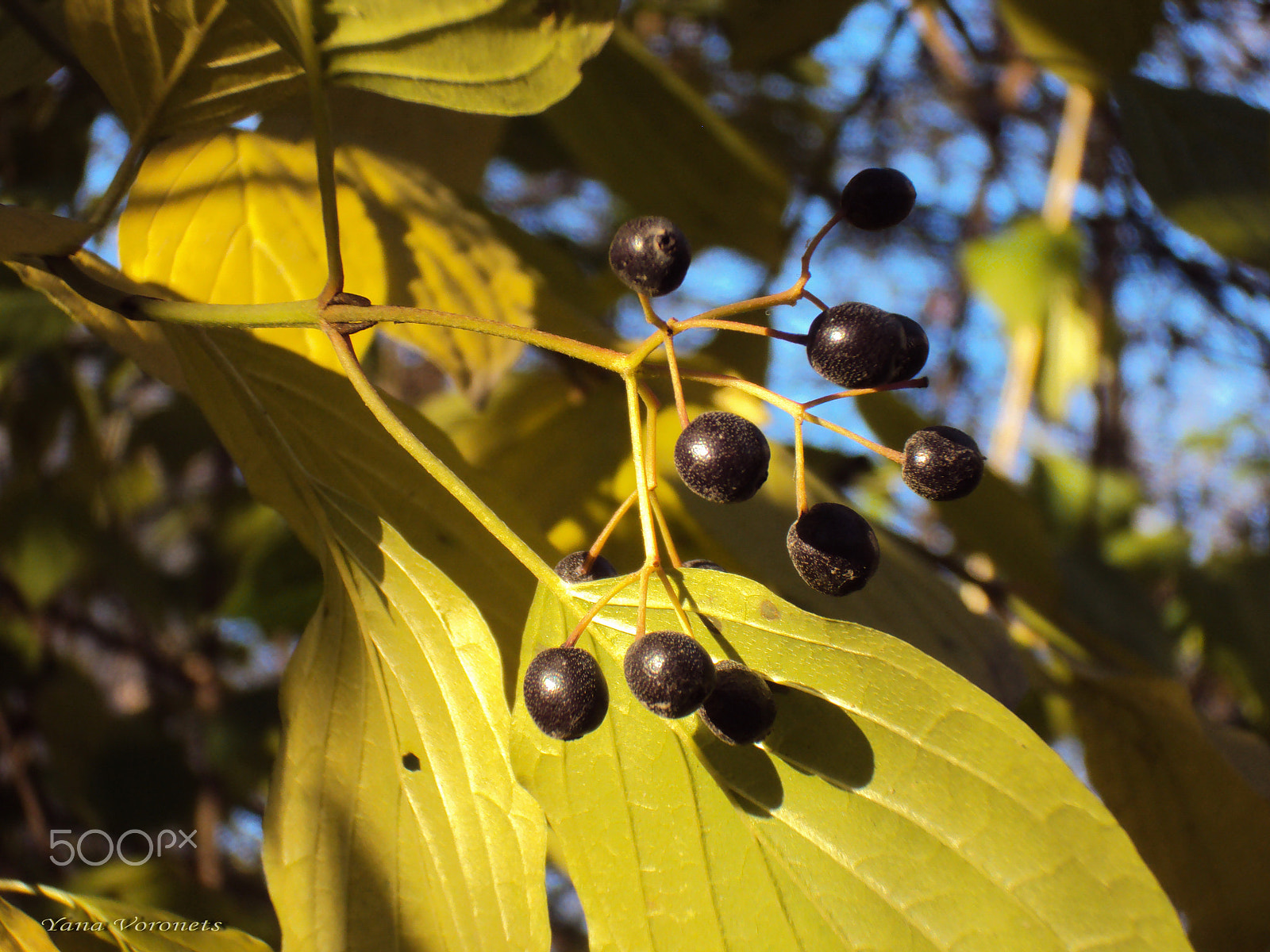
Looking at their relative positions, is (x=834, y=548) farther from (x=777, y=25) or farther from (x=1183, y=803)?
(x=777, y=25)

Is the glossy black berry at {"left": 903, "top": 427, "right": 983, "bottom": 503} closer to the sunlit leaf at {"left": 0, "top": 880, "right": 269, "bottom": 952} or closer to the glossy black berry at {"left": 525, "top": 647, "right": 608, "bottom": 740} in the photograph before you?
the glossy black berry at {"left": 525, "top": 647, "right": 608, "bottom": 740}

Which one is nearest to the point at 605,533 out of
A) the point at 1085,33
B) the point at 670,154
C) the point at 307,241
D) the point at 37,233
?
the point at 37,233

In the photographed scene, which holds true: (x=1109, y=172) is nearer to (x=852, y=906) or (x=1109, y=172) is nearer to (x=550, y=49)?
(x=550, y=49)

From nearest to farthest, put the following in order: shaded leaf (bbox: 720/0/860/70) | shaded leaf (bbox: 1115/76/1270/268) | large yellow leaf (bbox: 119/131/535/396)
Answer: large yellow leaf (bbox: 119/131/535/396), shaded leaf (bbox: 1115/76/1270/268), shaded leaf (bbox: 720/0/860/70)

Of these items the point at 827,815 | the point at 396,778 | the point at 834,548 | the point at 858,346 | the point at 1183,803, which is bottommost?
the point at 1183,803

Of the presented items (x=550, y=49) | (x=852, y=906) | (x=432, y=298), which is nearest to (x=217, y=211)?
(x=432, y=298)

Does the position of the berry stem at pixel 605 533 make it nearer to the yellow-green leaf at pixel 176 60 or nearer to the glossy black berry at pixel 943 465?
the glossy black berry at pixel 943 465

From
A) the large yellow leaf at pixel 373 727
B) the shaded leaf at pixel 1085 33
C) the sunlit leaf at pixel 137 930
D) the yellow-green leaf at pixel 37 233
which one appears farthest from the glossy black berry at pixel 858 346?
the shaded leaf at pixel 1085 33

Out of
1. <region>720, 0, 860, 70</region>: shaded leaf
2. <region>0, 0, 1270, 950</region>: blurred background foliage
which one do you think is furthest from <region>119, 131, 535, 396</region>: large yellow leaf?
<region>720, 0, 860, 70</region>: shaded leaf
